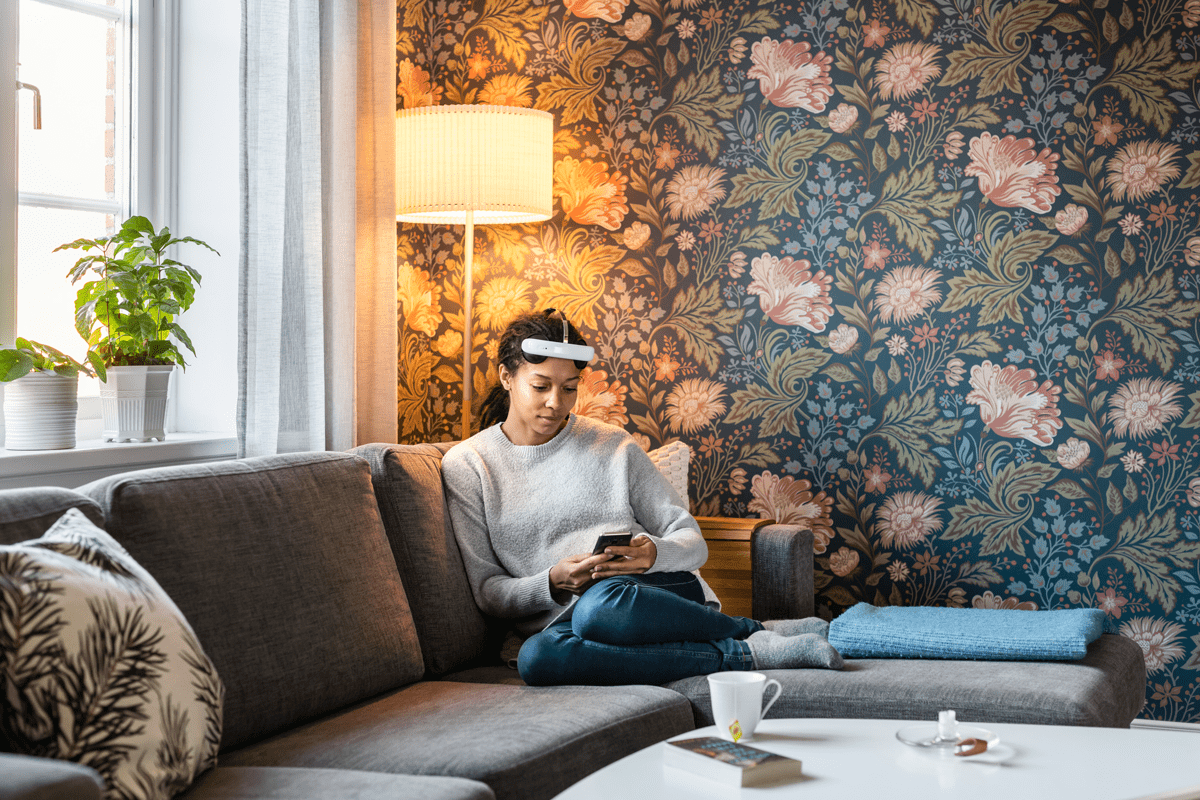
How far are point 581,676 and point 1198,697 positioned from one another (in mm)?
1706

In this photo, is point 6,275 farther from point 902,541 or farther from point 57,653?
point 902,541

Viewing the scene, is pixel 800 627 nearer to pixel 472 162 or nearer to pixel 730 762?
pixel 730 762

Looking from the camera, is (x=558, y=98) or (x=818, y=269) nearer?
(x=818, y=269)

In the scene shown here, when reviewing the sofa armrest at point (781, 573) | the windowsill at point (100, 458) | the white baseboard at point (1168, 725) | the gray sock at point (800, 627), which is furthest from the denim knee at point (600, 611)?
the white baseboard at point (1168, 725)

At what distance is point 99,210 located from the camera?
248cm

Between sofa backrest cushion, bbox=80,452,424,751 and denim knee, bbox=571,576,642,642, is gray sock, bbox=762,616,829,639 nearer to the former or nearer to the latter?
denim knee, bbox=571,576,642,642

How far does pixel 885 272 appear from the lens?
296cm

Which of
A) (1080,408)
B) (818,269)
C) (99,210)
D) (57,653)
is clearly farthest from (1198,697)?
(99,210)

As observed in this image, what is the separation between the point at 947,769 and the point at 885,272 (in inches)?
73.4

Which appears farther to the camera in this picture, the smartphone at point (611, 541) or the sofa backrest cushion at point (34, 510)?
the smartphone at point (611, 541)

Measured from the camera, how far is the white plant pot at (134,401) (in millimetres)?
2301

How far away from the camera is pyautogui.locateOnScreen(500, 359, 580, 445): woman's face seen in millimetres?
2500

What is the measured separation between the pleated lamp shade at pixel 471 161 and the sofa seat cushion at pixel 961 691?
4.62ft

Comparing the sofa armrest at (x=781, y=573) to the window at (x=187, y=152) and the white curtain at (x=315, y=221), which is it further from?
the window at (x=187, y=152)
